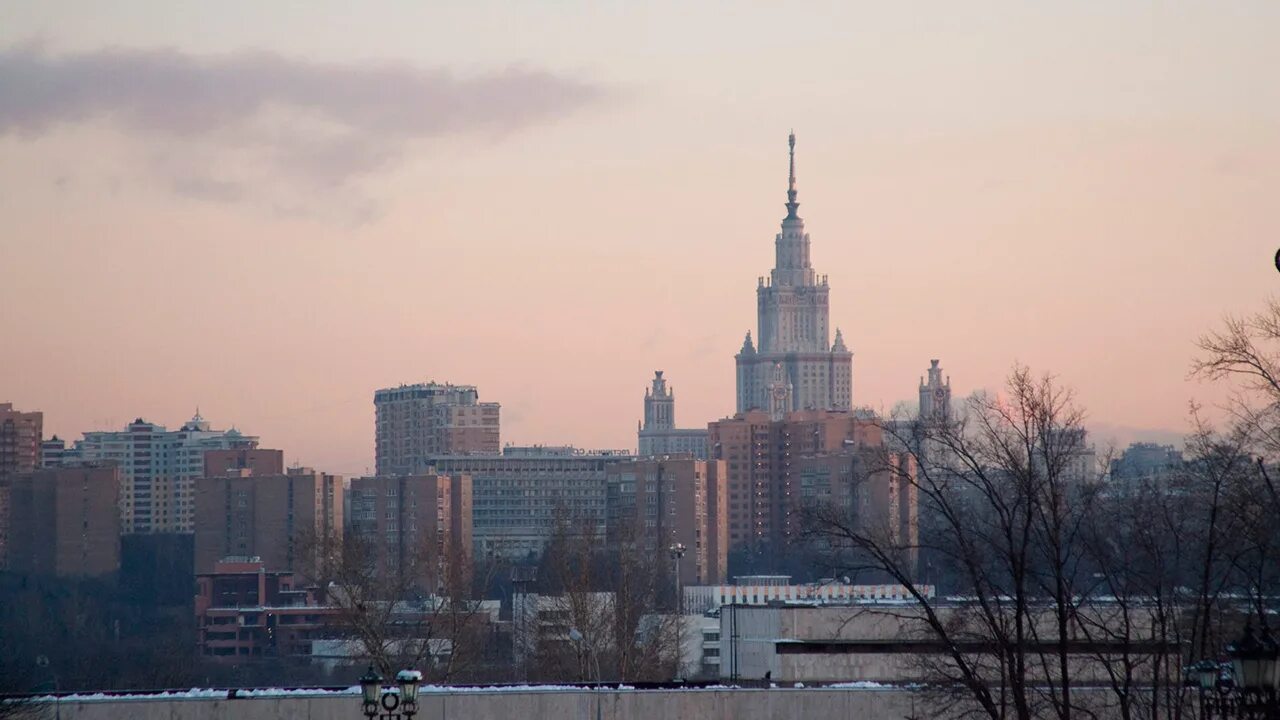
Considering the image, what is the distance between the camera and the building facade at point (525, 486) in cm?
17025

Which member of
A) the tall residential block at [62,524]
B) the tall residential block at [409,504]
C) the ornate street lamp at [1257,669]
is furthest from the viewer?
the tall residential block at [409,504]

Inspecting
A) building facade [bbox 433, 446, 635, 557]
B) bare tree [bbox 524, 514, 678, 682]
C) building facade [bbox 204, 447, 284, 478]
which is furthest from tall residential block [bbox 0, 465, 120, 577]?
bare tree [bbox 524, 514, 678, 682]

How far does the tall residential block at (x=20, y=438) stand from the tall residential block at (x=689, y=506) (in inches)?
1710

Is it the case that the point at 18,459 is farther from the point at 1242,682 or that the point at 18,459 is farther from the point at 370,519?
the point at 1242,682

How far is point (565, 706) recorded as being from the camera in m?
32.3

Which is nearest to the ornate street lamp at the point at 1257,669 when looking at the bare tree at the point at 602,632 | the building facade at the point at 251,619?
the bare tree at the point at 602,632

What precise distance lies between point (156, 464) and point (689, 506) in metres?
60.1

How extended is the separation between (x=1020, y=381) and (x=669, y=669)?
28.4 metres

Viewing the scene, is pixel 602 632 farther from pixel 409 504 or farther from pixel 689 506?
pixel 689 506

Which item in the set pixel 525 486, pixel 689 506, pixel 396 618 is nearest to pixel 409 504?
pixel 689 506

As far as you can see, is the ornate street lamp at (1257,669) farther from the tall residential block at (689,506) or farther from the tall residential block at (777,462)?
the tall residential block at (777,462)

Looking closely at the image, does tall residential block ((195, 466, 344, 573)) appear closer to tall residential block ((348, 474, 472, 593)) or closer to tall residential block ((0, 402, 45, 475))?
tall residential block ((348, 474, 472, 593))

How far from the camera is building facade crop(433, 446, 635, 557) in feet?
559

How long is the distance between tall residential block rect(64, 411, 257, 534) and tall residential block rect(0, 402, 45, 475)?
8508 millimetres
